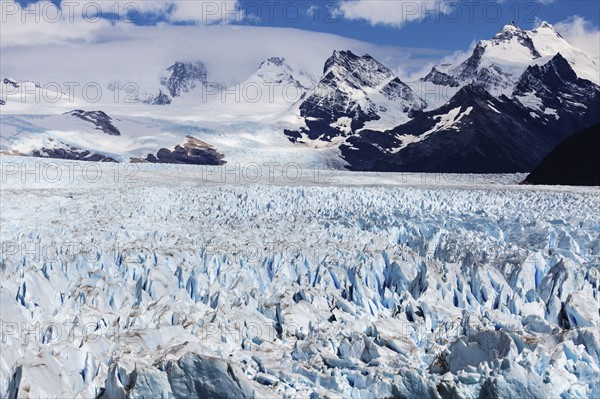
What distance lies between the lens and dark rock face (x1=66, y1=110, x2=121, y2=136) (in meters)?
111

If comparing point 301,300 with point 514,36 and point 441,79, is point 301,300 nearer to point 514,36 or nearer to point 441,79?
point 441,79

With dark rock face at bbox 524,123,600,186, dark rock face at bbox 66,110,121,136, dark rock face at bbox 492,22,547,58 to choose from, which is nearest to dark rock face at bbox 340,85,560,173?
dark rock face at bbox 66,110,121,136

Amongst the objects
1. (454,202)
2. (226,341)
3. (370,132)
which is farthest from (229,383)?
(370,132)

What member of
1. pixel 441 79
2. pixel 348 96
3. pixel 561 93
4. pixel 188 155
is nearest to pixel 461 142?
pixel 188 155

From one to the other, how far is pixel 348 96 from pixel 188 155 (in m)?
51.6

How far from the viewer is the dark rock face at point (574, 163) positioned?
127 ft

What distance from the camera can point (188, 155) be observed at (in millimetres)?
98062

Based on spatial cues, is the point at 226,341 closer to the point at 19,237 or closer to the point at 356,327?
the point at 356,327

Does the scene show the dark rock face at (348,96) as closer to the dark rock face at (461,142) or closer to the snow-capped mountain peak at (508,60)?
the snow-capped mountain peak at (508,60)

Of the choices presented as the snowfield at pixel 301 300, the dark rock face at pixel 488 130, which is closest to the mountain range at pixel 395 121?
the dark rock face at pixel 488 130

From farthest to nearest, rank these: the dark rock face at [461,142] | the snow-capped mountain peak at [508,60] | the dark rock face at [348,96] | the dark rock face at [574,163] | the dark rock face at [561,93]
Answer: the snow-capped mountain peak at [508,60] < the dark rock face at [348,96] < the dark rock face at [561,93] < the dark rock face at [461,142] < the dark rock face at [574,163]

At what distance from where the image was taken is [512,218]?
1748 centimetres

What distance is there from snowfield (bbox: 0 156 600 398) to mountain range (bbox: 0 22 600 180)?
59060 millimetres

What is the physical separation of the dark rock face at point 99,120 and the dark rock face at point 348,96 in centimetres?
2963
